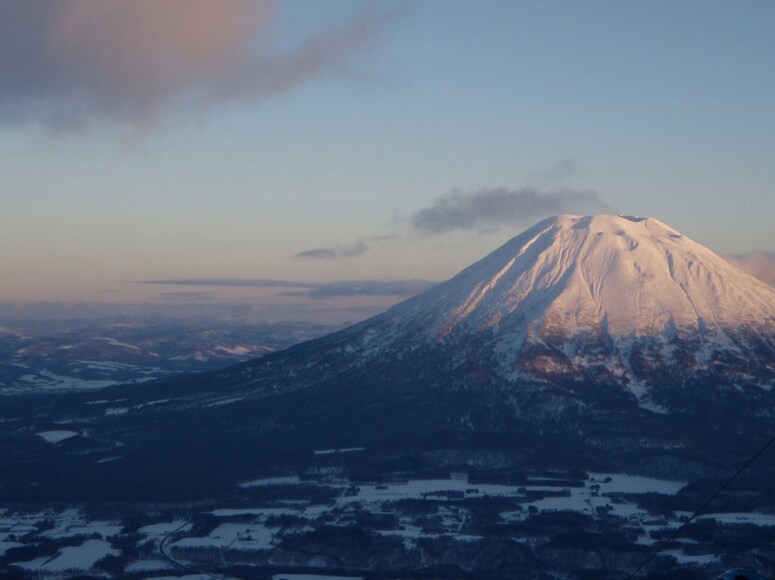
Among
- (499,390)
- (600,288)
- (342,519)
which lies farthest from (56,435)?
(600,288)

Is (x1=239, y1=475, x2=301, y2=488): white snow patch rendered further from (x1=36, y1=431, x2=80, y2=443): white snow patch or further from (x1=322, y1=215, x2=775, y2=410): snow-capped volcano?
(x1=322, y1=215, x2=775, y2=410): snow-capped volcano

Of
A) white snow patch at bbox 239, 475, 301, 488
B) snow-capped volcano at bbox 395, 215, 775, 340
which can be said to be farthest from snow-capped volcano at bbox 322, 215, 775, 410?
white snow patch at bbox 239, 475, 301, 488

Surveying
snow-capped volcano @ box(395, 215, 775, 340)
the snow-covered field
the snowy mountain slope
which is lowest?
the snow-covered field

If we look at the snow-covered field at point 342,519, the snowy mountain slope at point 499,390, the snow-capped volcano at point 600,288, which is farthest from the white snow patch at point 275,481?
the snow-capped volcano at point 600,288

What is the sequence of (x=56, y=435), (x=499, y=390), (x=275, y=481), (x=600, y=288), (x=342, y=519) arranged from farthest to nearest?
(x=600, y=288) < (x=56, y=435) < (x=499, y=390) < (x=275, y=481) < (x=342, y=519)

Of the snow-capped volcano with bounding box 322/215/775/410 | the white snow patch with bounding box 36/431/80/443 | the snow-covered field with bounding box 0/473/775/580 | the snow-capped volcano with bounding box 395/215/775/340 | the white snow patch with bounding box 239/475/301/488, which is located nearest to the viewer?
the snow-covered field with bounding box 0/473/775/580

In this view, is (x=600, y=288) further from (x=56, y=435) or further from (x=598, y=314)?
(x=56, y=435)

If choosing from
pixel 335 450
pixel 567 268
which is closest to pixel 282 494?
pixel 335 450

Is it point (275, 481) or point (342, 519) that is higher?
point (275, 481)

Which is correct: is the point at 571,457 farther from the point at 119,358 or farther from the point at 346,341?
the point at 119,358

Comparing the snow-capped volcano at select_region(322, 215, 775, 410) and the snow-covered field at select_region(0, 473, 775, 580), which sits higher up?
the snow-capped volcano at select_region(322, 215, 775, 410)

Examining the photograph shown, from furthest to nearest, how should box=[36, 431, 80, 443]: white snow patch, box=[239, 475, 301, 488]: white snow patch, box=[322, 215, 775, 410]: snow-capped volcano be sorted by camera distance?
box=[322, 215, 775, 410]: snow-capped volcano, box=[36, 431, 80, 443]: white snow patch, box=[239, 475, 301, 488]: white snow patch
